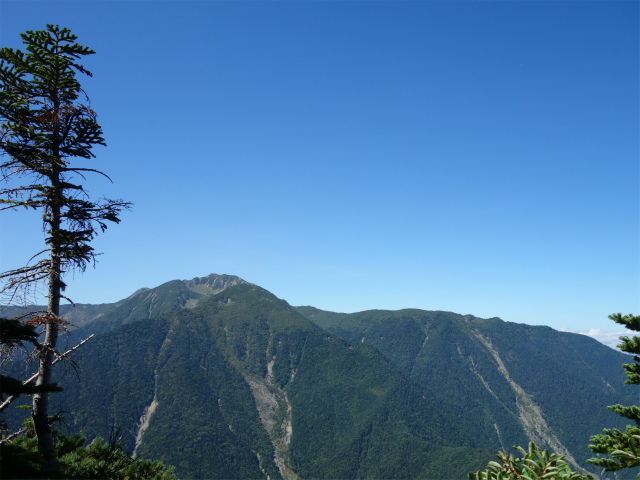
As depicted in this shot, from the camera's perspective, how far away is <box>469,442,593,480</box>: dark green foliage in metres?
5.16

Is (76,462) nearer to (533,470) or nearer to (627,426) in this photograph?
(533,470)

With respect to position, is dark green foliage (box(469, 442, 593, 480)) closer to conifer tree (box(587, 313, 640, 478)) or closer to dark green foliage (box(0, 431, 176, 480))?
dark green foliage (box(0, 431, 176, 480))

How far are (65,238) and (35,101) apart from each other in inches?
193

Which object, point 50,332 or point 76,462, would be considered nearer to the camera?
point 76,462

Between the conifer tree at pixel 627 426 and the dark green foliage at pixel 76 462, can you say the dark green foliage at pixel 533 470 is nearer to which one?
the dark green foliage at pixel 76 462

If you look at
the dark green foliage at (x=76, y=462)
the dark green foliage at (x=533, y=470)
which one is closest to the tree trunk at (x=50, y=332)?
the dark green foliage at (x=76, y=462)

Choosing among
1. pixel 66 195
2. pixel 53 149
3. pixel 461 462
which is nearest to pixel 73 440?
pixel 66 195

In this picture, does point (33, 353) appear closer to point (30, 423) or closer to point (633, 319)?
point (30, 423)

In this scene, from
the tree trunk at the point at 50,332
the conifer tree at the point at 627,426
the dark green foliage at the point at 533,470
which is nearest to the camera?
the dark green foliage at the point at 533,470

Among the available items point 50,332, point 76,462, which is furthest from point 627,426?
point 50,332

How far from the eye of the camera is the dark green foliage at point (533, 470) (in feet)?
16.9

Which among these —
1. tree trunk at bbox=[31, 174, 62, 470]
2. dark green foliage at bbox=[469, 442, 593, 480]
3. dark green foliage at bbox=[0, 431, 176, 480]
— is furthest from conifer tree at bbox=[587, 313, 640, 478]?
tree trunk at bbox=[31, 174, 62, 470]

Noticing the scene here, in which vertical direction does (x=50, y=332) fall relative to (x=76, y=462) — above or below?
above

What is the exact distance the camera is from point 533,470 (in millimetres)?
5230
